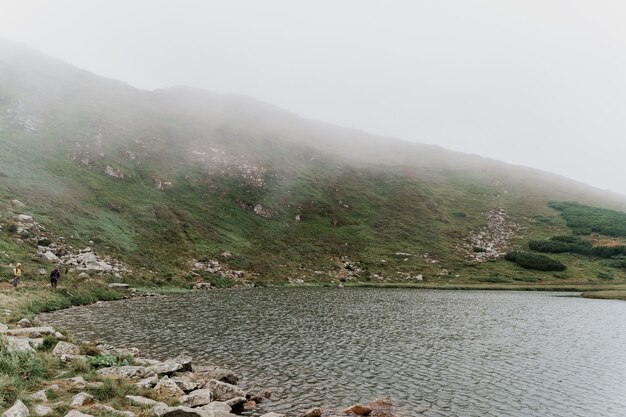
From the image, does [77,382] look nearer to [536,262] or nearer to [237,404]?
[237,404]

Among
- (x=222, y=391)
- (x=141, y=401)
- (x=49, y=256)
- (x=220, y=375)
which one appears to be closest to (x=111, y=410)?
(x=141, y=401)

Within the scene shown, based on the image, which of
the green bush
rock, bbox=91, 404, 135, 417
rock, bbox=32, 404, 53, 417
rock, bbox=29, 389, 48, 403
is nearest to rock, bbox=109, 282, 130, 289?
rock, bbox=29, 389, 48, 403

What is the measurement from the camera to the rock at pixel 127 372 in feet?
66.8

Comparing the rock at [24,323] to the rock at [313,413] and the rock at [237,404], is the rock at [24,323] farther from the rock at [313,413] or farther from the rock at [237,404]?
the rock at [313,413]

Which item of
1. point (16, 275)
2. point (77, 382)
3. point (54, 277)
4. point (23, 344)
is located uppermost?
point (77, 382)

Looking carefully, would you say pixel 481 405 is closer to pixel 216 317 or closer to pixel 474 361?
pixel 474 361

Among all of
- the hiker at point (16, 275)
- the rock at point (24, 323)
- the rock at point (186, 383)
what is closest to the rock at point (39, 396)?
the rock at point (186, 383)

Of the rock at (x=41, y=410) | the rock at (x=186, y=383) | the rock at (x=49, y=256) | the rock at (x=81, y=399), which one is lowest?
the rock at (x=49, y=256)

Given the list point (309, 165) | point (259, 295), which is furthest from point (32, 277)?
point (309, 165)

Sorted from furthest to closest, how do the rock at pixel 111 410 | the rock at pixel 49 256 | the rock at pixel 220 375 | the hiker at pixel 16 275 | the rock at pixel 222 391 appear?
1. the rock at pixel 49 256
2. the hiker at pixel 16 275
3. the rock at pixel 220 375
4. the rock at pixel 222 391
5. the rock at pixel 111 410

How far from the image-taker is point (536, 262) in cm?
11375

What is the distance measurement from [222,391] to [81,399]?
6.75 m

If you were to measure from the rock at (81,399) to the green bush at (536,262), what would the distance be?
12157 cm

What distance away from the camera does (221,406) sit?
17.9 metres
